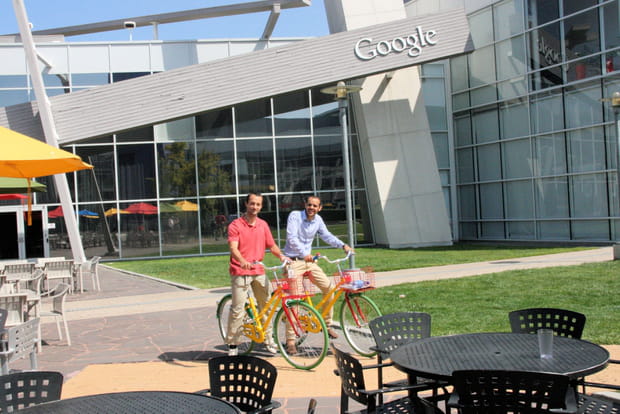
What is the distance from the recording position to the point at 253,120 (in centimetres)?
2883

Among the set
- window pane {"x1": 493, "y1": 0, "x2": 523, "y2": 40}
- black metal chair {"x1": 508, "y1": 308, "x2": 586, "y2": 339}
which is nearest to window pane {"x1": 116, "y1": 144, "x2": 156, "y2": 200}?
window pane {"x1": 493, "y1": 0, "x2": 523, "y2": 40}

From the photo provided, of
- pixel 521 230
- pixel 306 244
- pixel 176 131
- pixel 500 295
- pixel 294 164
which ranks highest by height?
pixel 176 131

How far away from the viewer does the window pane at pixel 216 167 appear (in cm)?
2831

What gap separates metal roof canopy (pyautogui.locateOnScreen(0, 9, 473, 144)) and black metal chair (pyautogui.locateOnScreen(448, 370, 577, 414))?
68.1 feet

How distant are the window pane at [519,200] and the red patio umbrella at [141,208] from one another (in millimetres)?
15211

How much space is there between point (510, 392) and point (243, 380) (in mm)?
1506

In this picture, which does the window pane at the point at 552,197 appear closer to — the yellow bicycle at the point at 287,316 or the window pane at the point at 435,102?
the window pane at the point at 435,102

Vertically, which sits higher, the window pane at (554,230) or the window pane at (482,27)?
the window pane at (482,27)

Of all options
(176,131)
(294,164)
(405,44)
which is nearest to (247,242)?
(405,44)

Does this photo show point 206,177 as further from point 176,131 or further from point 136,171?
point 136,171

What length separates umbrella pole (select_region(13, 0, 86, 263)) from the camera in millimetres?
20125

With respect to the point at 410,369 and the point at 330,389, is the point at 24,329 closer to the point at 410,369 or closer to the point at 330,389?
the point at 330,389

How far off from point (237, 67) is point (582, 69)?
41.2ft

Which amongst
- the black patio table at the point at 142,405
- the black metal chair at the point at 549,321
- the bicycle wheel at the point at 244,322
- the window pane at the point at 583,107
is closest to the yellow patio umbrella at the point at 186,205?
the window pane at the point at 583,107
